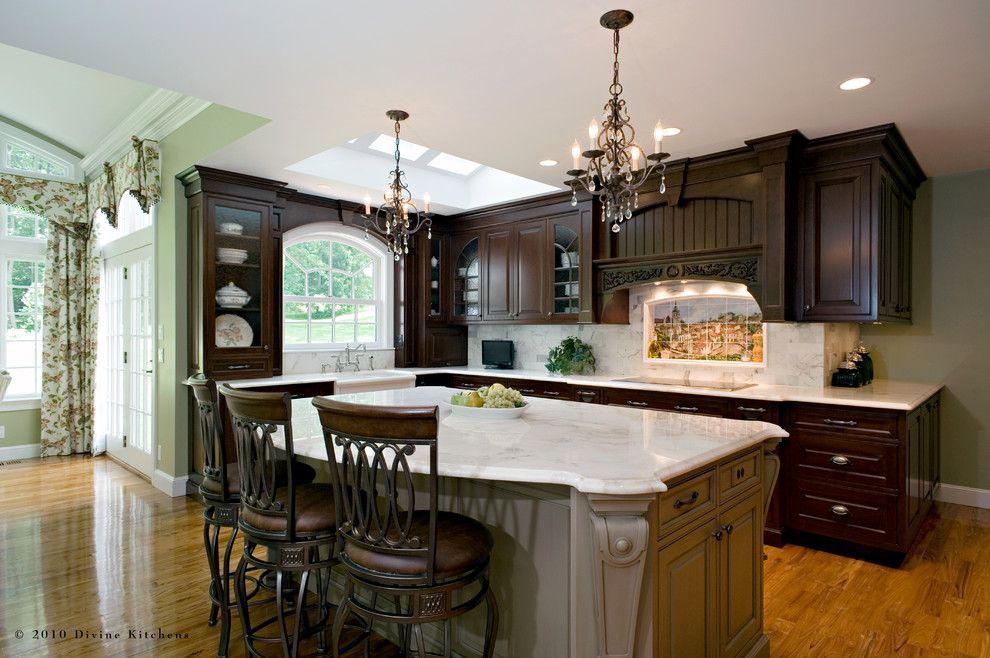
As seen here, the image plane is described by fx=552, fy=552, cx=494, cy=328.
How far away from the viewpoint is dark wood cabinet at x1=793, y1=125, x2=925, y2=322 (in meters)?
3.46

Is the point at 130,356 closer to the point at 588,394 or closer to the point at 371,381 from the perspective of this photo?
the point at 371,381

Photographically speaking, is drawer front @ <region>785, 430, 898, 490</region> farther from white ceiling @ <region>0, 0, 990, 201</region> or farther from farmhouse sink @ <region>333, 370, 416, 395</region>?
farmhouse sink @ <region>333, 370, 416, 395</region>

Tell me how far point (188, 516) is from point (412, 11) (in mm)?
3710

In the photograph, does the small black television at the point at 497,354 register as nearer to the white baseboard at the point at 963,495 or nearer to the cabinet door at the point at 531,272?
the cabinet door at the point at 531,272

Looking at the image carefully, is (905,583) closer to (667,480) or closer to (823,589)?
(823,589)

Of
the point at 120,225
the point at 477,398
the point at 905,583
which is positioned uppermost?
the point at 120,225

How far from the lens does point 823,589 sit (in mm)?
2951

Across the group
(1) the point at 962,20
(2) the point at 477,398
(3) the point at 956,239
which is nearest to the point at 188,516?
(2) the point at 477,398

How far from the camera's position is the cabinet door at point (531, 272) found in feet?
17.4

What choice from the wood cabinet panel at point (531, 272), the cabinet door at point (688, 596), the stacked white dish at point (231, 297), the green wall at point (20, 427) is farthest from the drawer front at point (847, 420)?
the green wall at point (20, 427)

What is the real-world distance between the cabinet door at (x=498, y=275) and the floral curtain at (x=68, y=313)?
395cm

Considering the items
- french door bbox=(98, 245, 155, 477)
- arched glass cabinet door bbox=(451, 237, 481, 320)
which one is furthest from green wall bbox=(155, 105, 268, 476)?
arched glass cabinet door bbox=(451, 237, 481, 320)

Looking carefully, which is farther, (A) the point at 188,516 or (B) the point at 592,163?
(A) the point at 188,516

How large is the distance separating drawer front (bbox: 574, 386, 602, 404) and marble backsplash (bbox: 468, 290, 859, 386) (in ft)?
2.10
